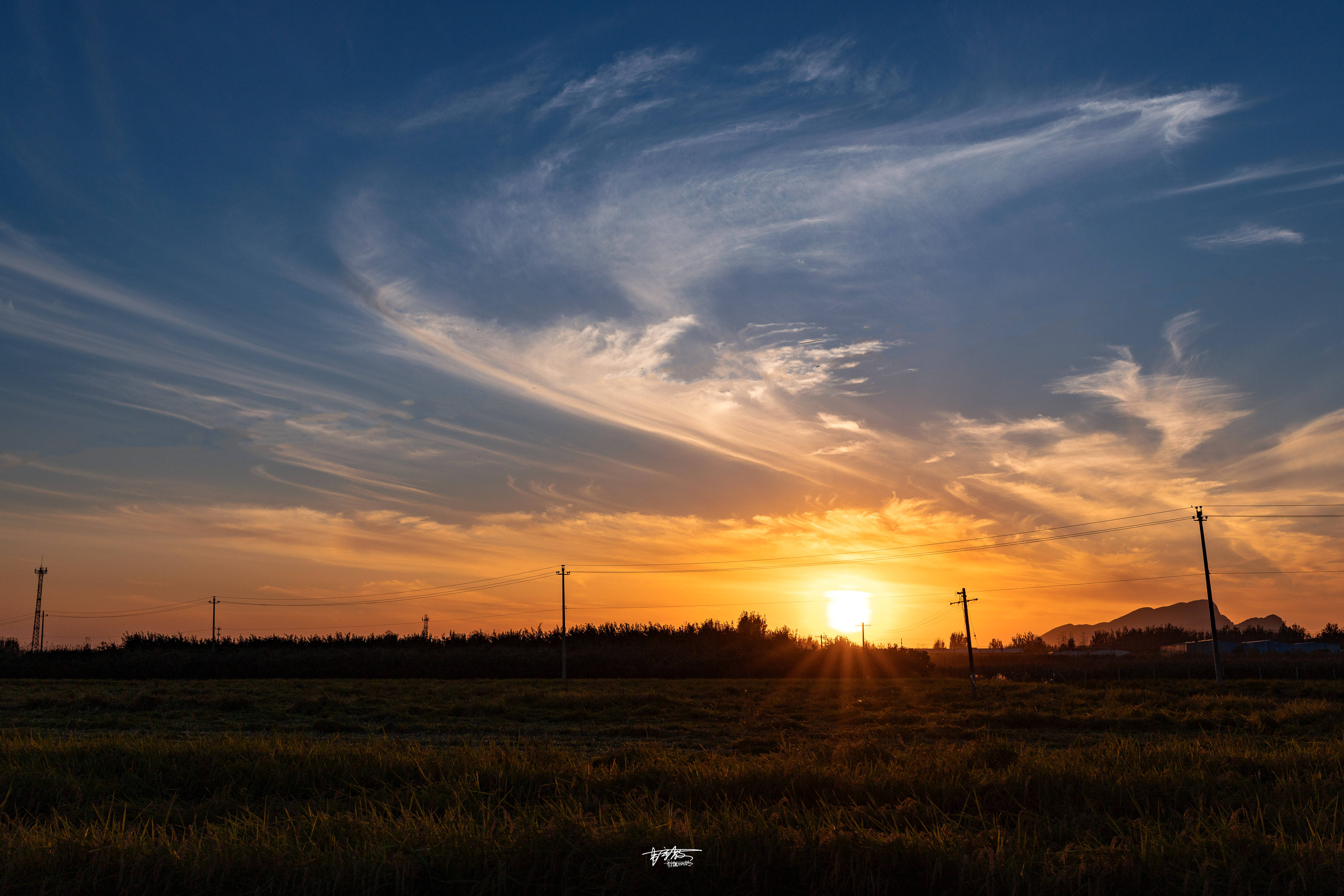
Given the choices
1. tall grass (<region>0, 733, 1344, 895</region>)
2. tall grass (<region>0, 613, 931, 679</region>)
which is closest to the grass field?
tall grass (<region>0, 733, 1344, 895</region>)

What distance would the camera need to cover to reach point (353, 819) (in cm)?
787

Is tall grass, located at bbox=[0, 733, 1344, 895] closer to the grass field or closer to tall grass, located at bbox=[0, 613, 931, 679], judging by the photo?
the grass field

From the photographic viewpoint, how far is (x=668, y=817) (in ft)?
24.7

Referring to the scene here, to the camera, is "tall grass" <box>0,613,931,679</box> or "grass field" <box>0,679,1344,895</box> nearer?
"grass field" <box>0,679,1344,895</box>

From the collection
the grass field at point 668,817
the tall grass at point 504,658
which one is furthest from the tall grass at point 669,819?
the tall grass at point 504,658

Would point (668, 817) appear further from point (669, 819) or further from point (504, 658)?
point (504, 658)

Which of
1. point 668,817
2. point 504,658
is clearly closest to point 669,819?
point 668,817

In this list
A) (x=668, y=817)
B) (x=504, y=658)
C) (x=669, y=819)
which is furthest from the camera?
(x=504, y=658)

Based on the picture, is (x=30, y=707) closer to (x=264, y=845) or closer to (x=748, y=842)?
(x=264, y=845)

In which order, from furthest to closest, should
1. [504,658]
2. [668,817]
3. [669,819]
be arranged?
[504,658], [668,817], [669,819]

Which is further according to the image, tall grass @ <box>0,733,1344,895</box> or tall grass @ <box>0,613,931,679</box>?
tall grass @ <box>0,613,931,679</box>

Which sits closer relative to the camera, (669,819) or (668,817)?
(669,819)

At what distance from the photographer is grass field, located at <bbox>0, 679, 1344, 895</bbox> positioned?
6336mm

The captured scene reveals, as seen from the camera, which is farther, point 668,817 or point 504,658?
point 504,658
